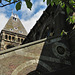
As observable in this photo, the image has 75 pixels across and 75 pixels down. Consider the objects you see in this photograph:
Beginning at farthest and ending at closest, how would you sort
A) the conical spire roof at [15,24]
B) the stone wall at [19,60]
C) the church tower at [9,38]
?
the conical spire roof at [15,24]
the church tower at [9,38]
the stone wall at [19,60]

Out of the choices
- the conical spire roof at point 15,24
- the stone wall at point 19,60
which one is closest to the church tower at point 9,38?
the conical spire roof at point 15,24

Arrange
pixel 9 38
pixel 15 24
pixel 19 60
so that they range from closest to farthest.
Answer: pixel 19 60 < pixel 9 38 < pixel 15 24

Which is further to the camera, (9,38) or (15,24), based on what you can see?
(15,24)

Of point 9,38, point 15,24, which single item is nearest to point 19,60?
point 9,38

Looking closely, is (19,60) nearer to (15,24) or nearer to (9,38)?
(9,38)

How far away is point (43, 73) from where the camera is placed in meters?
8.06

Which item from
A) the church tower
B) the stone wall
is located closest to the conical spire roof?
the church tower

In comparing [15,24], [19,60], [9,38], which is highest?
[15,24]

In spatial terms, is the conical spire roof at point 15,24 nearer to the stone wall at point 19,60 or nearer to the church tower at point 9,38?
the church tower at point 9,38

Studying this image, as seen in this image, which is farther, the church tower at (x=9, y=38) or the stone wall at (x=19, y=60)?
the church tower at (x=9, y=38)

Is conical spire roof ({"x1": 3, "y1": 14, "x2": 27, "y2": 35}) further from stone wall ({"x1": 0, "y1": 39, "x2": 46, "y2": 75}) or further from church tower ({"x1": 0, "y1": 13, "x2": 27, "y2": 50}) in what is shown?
stone wall ({"x1": 0, "y1": 39, "x2": 46, "y2": 75})

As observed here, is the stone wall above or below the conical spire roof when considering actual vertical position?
below

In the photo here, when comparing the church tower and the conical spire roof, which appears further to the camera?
the conical spire roof

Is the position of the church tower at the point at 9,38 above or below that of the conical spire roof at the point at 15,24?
below
